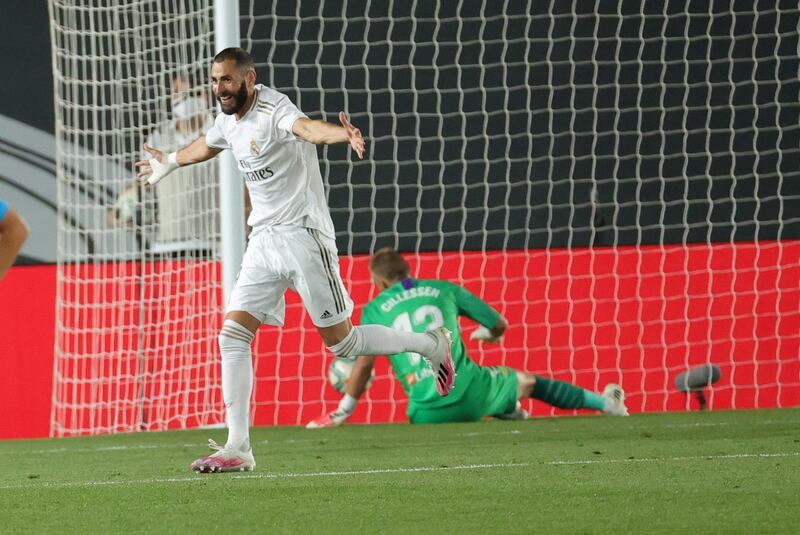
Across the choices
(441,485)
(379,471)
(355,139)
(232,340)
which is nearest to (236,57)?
(355,139)

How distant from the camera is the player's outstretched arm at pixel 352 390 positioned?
7.83 metres

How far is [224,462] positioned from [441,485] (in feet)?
3.22

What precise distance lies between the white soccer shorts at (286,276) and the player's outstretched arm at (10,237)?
1.89 m

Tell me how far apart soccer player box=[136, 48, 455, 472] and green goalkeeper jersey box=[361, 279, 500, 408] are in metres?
1.95

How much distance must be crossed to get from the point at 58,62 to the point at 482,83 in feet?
11.4

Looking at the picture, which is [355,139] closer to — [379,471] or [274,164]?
[274,164]

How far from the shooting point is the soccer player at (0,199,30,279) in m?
3.29

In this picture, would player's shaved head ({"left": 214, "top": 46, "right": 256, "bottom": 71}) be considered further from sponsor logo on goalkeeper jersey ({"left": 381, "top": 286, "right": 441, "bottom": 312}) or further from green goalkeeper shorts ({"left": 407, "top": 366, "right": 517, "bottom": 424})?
green goalkeeper shorts ({"left": 407, "top": 366, "right": 517, "bottom": 424})

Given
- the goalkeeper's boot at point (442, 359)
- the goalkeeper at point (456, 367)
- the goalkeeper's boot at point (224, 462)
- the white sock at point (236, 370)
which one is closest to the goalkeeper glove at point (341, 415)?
the goalkeeper at point (456, 367)

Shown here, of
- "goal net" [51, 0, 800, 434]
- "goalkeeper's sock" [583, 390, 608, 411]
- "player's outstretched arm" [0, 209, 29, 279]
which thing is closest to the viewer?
"player's outstretched arm" [0, 209, 29, 279]

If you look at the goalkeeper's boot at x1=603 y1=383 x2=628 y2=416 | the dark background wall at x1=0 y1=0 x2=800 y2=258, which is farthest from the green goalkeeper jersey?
the dark background wall at x1=0 y1=0 x2=800 y2=258

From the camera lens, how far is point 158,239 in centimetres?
942

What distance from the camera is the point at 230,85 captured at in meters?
5.12

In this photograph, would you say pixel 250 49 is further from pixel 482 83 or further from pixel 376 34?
pixel 482 83
